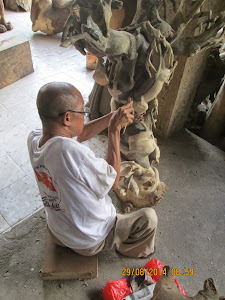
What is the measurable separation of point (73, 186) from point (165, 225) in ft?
4.96

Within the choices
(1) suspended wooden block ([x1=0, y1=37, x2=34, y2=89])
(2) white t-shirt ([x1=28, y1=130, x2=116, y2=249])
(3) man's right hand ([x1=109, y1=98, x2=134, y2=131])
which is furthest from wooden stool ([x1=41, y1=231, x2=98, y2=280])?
(1) suspended wooden block ([x1=0, y1=37, x2=34, y2=89])

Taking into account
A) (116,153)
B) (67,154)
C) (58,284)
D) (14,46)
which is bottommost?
(58,284)

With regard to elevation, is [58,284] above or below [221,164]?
below

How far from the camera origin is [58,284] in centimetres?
213

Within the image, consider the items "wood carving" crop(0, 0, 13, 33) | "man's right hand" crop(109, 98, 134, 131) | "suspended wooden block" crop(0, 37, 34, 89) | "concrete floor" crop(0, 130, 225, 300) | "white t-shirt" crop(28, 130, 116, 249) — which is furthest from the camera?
"wood carving" crop(0, 0, 13, 33)

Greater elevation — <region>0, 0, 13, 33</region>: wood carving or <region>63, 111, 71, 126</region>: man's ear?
<region>63, 111, 71, 126</region>: man's ear

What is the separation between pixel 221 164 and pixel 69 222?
2405 mm

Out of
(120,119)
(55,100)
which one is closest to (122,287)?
(120,119)

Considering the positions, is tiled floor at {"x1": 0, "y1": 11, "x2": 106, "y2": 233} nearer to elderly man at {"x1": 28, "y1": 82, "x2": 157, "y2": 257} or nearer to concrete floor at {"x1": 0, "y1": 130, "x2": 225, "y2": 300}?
concrete floor at {"x1": 0, "y1": 130, "x2": 225, "y2": 300}

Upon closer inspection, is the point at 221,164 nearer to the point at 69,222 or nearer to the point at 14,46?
the point at 69,222

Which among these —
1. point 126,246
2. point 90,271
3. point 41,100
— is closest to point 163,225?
point 126,246

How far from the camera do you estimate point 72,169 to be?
55.1 inches

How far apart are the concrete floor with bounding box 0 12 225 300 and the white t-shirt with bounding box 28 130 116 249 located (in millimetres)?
592

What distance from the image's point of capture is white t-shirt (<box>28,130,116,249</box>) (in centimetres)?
140
